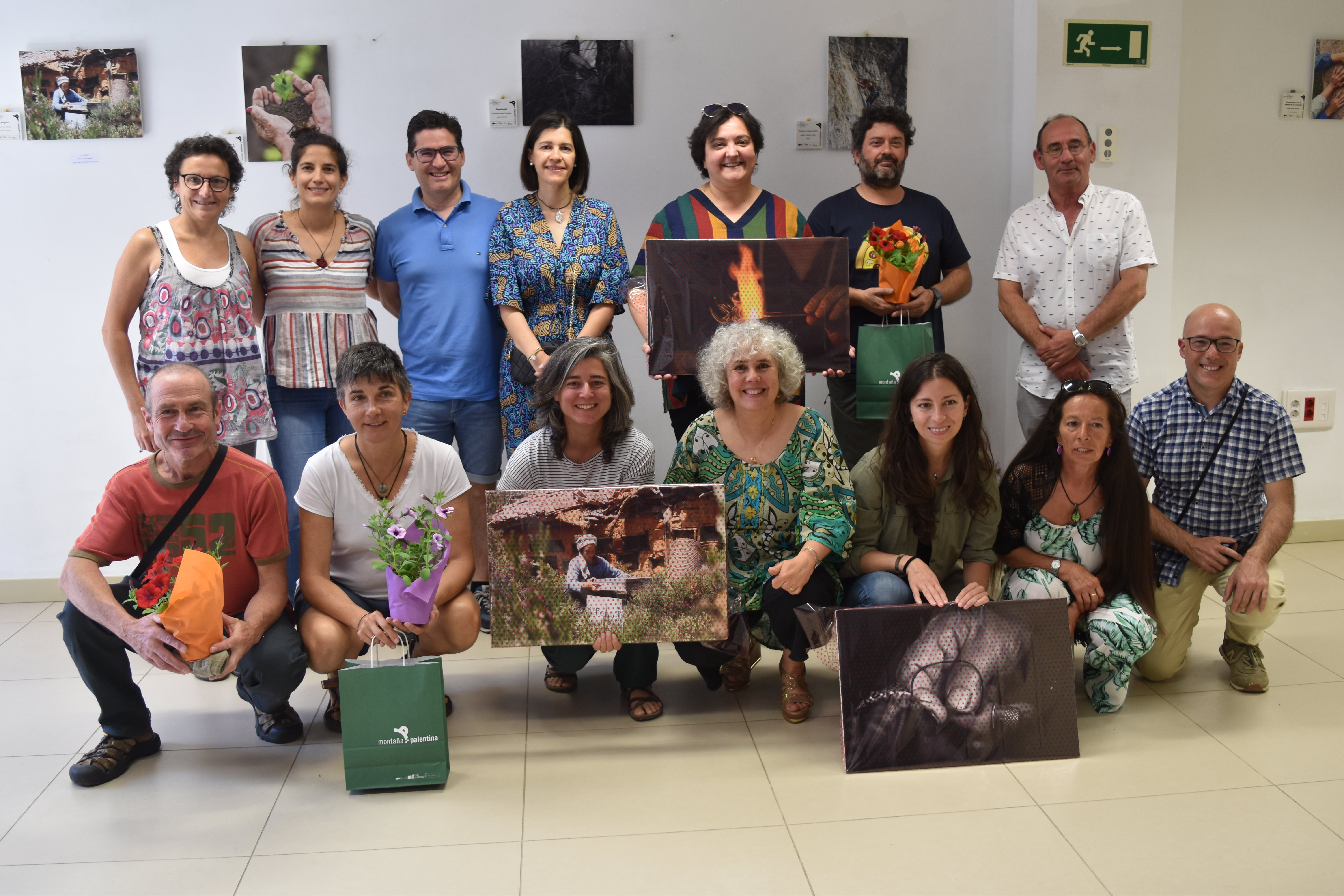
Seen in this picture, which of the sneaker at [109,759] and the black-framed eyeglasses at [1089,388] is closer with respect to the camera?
the sneaker at [109,759]

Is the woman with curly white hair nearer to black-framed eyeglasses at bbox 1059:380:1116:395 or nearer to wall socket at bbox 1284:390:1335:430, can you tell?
black-framed eyeglasses at bbox 1059:380:1116:395

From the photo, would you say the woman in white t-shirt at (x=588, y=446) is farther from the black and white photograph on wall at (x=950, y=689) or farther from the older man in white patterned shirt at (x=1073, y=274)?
the older man in white patterned shirt at (x=1073, y=274)

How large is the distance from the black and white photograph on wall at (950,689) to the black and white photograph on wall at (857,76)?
229cm

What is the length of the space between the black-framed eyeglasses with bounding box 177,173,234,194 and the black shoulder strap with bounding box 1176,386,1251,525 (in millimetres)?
3109

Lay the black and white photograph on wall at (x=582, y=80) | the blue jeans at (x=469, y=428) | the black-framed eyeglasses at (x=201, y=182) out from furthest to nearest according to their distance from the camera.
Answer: the black and white photograph on wall at (x=582, y=80) → the blue jeans at (x=469, y=428) → the black-framed eyeglasses at (x=201, y=182)

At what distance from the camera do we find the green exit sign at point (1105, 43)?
4.20 meters

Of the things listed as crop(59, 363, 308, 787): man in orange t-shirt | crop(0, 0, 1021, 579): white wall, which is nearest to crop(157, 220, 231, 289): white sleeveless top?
crop(59, 363, 308, 787): man in orange t-shirt

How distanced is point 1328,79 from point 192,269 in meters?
4.53

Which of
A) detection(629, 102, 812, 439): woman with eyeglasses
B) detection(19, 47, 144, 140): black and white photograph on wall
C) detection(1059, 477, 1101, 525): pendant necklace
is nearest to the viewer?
detection(1059, 477, 1101, 525): pendant necklace

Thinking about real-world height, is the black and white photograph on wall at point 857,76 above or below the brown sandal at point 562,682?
above

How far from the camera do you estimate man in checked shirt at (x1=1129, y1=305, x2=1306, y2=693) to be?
3.18 meters

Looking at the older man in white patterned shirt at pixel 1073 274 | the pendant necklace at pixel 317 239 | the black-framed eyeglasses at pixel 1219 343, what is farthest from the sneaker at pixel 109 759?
the black-framed eyeglasses at pixel 1219 343

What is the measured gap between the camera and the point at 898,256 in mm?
3430

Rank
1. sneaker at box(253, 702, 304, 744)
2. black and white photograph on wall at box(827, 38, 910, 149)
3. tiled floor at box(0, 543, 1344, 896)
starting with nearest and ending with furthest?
1. tiled floor at box(0, 543, 1344, 896)
2. sneaker at box(253, 702, 304, 744)
3. black and white photograph on wall at box(827, 38, 910, 149)
